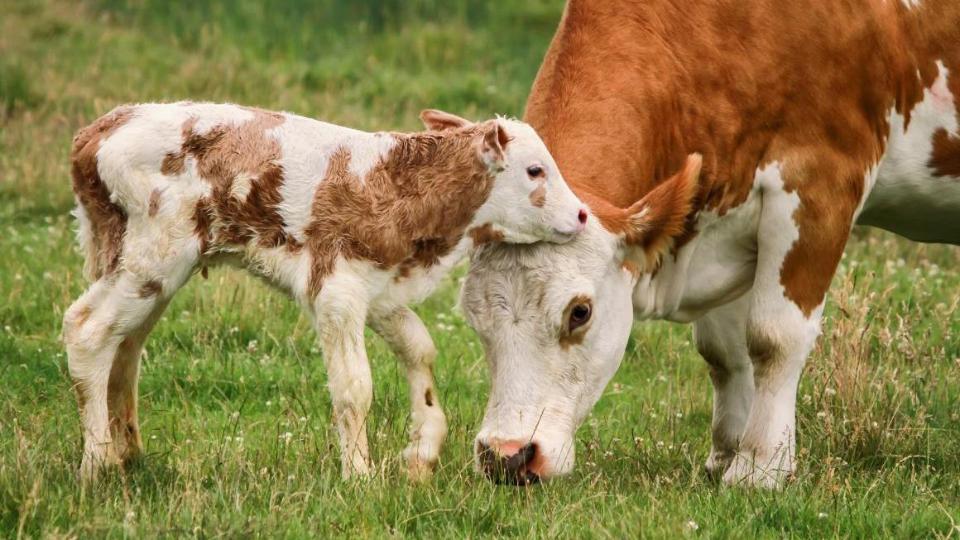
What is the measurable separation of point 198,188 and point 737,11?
2.13m

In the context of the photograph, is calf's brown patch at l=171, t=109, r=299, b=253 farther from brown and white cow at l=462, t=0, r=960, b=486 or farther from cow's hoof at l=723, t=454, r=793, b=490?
cow's hoof at l=723, t=454, r=793, b=490

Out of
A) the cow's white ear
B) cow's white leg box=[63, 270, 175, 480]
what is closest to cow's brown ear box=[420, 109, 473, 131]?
the cow's white ear

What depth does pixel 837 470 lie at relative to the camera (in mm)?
6160

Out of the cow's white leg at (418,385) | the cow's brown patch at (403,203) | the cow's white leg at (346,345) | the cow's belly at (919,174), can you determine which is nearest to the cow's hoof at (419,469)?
the cow's white leg at (418,385)

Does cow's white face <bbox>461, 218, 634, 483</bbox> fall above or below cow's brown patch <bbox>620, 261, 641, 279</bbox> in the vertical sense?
below

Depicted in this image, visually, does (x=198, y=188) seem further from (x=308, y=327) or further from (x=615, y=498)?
(x=308, y=327)

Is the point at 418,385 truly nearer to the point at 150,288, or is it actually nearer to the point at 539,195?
the point at 539,195

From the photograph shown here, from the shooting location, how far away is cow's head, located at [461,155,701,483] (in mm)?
5477

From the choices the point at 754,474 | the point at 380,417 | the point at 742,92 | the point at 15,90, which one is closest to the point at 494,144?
the point at 742,92

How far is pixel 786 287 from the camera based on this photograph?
614cm

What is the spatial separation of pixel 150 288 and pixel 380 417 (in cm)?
138

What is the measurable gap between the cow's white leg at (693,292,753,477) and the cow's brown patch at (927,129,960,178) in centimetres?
91

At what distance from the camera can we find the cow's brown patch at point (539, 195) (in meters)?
5.37

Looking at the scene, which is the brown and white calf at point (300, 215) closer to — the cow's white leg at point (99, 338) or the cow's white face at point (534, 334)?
the cow's white leg at point (99, 338)
